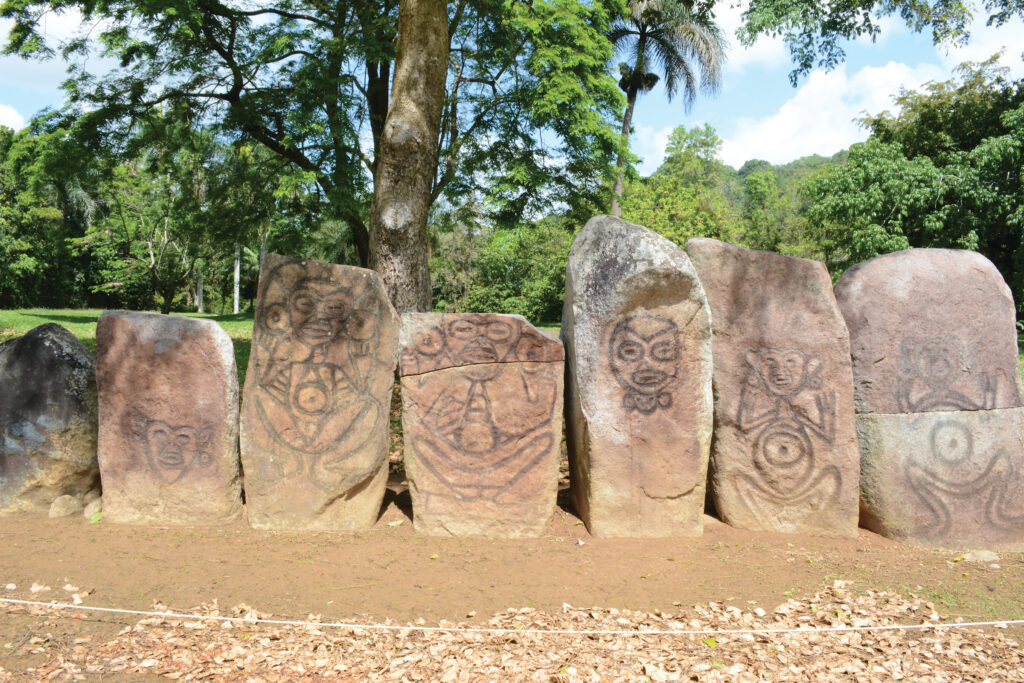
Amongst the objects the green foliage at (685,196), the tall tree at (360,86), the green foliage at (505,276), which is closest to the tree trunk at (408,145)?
the tall tree at (360,86)

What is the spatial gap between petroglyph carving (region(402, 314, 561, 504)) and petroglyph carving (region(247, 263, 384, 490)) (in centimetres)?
35

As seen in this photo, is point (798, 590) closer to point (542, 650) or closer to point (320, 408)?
point (542, 650)

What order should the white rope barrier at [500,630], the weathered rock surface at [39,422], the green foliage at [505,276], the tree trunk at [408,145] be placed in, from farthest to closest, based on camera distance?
the green foliage at [505,276] < the tree trunk at [408,145] < the weathered rock surface at [39,422] < the white rope barrier at [500,630]

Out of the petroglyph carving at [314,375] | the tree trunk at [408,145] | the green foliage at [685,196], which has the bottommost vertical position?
the petroglyph carving at [314,375]

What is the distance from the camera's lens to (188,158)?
984 cm

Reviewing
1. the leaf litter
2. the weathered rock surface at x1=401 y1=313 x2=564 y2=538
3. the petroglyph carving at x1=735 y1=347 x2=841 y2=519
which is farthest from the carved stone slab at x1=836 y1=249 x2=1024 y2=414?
the weathered rock surface at x1=401 y1=313 x2=564 y2=538

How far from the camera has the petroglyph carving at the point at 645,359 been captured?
4.05 m

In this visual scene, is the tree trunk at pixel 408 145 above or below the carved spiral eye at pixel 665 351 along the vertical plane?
above

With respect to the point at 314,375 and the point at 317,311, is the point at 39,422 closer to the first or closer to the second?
the point at 314,375

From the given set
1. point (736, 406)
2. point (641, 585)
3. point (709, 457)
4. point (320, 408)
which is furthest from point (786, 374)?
point (320, 408)

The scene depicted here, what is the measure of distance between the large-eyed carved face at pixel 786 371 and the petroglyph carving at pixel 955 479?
2.61ft

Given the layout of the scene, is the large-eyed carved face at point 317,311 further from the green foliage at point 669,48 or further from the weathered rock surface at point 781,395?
the green foliage at point 669,48

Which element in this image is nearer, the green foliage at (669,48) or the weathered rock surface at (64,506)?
the weathered rock surface at (64,506)

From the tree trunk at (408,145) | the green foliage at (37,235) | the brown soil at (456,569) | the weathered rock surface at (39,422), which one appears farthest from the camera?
the green foliage at (37,235)
